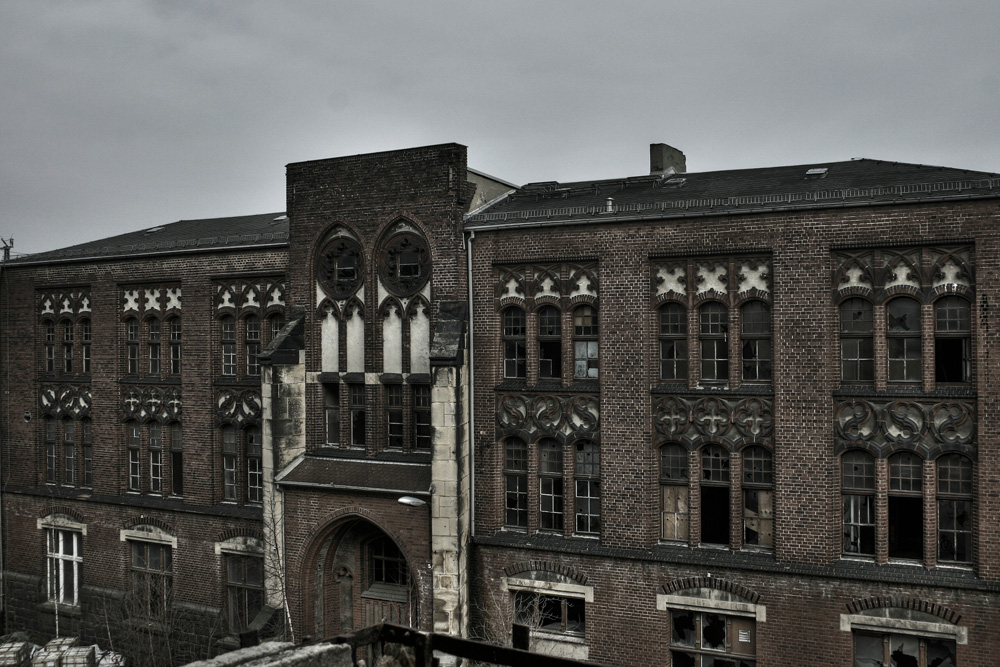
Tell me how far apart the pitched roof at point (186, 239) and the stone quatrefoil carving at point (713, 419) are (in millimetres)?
11310

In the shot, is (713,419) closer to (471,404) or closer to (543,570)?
(543,570)

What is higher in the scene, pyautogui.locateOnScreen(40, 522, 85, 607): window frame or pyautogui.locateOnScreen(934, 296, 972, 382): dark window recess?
pyautogui.locateOnScreen(934, 296, 972, 382): dark window recess

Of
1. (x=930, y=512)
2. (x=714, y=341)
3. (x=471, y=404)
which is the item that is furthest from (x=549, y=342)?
(x=930, y=512)

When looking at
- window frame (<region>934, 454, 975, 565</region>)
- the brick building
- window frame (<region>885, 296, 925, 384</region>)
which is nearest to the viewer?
window frame (<region>934, 454, 975, 565</region>)

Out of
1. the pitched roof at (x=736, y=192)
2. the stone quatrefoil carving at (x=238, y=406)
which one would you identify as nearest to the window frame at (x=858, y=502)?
the pitched roof at (x=736, y=192)

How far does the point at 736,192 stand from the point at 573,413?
20.9 feet

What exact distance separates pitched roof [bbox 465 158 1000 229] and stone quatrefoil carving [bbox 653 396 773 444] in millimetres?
4087

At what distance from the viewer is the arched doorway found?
→ 22766mm

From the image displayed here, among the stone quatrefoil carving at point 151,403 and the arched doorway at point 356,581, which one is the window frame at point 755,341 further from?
the stone quatrefoil carving at point 151,403

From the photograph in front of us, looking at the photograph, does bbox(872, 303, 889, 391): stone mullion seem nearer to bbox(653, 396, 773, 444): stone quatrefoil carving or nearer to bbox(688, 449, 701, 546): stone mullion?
bbox(653, 396, 773, 444): stone quatrefoil carving

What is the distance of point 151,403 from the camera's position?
2653 centimetres

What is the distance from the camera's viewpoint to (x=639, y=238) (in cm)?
1944

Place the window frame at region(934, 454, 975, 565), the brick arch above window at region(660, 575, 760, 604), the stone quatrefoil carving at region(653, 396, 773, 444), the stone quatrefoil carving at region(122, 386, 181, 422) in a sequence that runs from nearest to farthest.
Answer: the window frame at region(934, 454, 975, 565)
the brick arch above window at region(660, 575, 760, 604)
the stone quatrefoil carving at region(653, 396, 773, 444)
the stone quatrefoil carving at region(122, 386, 181, 422)

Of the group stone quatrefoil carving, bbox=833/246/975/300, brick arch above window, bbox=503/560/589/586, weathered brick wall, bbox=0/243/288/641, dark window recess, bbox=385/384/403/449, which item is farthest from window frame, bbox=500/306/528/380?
stone quatrefoil carving, bbox=833/246/975/300
